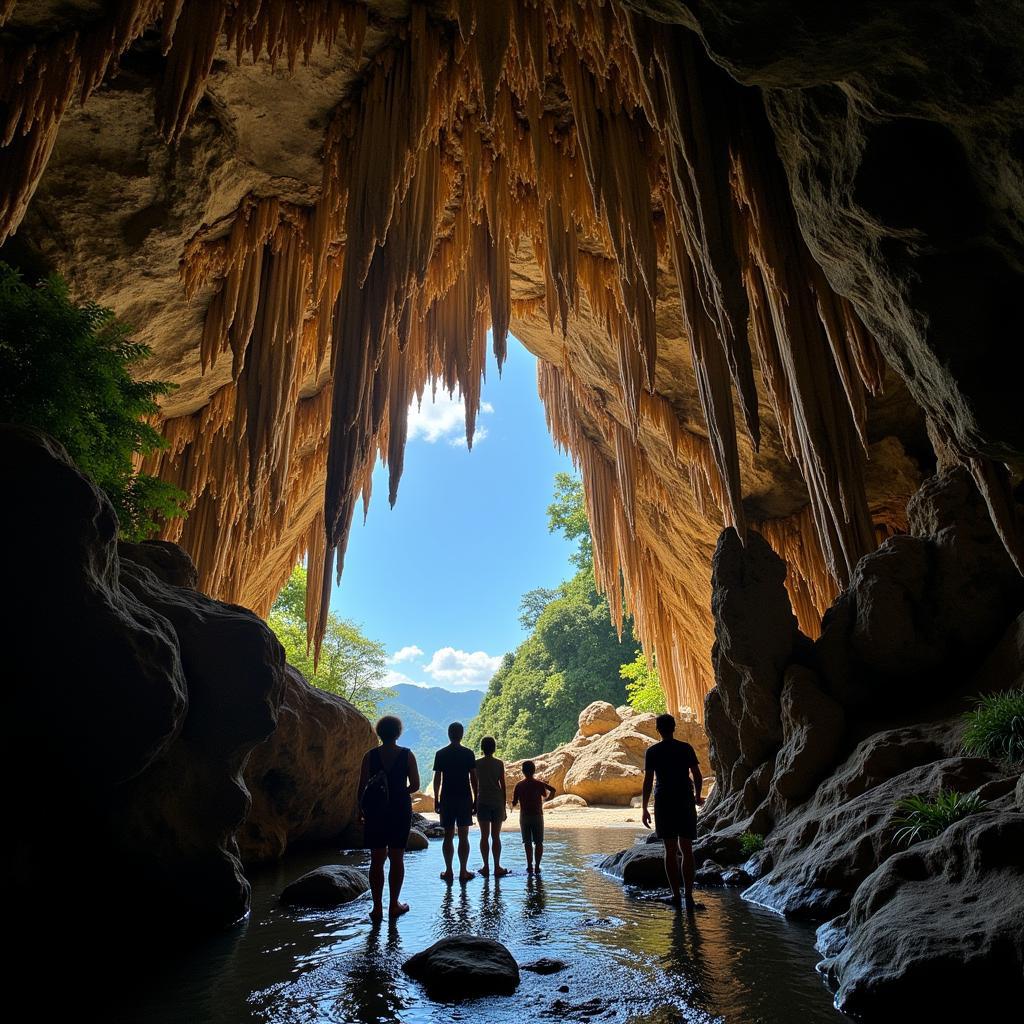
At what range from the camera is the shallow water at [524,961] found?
2.78 meters

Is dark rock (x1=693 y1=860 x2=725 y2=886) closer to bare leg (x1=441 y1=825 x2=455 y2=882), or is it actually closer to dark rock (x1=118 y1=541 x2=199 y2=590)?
bare leg (x1=441 y1=825 x2=455 y2=882)

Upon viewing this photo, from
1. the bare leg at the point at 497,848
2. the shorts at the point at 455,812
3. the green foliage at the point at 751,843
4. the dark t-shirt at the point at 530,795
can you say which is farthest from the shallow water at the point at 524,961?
the dark t-shirt at the point at 530,795

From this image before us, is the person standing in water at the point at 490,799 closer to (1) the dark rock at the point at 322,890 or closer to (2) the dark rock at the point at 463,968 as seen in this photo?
(1) the dark rock at the point at 322,890

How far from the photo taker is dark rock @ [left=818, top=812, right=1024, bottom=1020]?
251 centimetres

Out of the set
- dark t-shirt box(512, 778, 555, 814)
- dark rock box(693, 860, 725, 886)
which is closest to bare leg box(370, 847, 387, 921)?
dark t-shirt box(512, 778, 555, 814)

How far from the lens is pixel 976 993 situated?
2486mm

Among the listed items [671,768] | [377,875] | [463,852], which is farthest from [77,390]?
[671,768]

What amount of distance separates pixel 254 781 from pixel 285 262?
7094 mm

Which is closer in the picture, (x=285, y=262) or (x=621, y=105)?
(x=621, y=105)

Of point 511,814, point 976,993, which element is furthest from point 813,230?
point 511,814

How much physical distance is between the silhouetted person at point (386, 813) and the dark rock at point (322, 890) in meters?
0.76

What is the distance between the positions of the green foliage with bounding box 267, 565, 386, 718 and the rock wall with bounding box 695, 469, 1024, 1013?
21.2 m

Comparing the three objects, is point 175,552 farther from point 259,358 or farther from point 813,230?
point 813,230

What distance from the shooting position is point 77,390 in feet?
17.9
